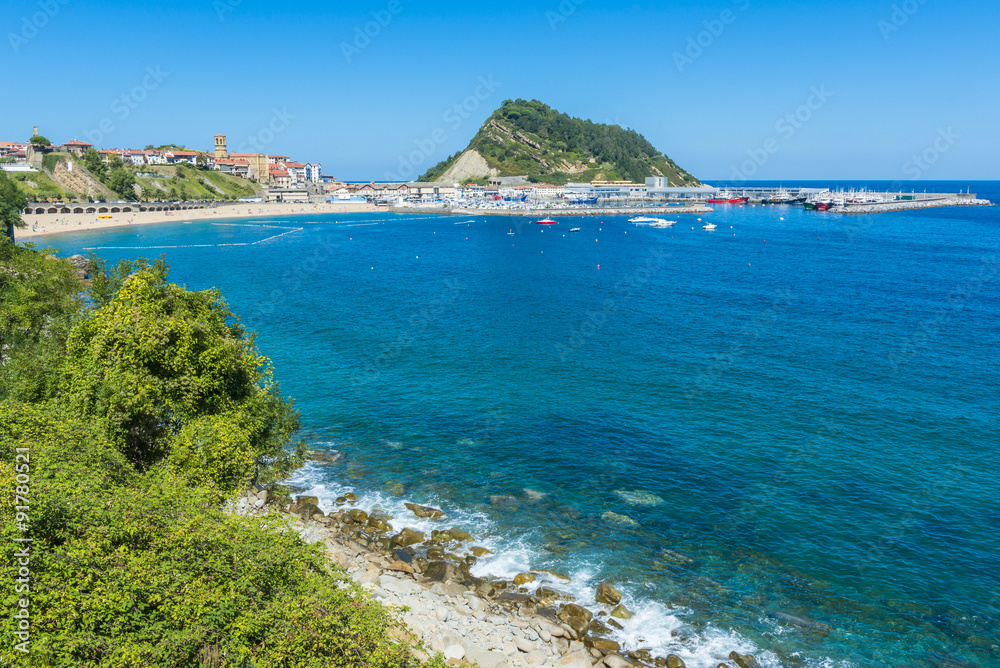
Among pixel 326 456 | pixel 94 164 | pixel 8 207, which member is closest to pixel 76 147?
pixel 94 164

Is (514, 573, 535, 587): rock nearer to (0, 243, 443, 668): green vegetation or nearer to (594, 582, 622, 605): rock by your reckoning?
(594, 582, 622, 605): rock

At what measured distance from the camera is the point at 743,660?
1978 cm

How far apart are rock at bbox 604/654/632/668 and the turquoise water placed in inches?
43.8

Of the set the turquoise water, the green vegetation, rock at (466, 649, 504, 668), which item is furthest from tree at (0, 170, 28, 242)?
rock at (466, 649, 504, 668)

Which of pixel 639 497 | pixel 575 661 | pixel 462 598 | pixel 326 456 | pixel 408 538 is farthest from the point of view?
pixel 326 456

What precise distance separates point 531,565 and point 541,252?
101 meters

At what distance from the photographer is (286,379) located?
45.3 meters

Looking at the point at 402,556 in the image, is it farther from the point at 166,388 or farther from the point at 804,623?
the point at 804,623

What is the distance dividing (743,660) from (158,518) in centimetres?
1829

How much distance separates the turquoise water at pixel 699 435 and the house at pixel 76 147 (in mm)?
136635

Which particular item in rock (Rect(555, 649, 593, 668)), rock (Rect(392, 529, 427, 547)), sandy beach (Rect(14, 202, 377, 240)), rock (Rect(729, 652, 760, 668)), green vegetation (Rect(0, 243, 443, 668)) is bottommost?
rock (Rect(729, 652, 760, 668))

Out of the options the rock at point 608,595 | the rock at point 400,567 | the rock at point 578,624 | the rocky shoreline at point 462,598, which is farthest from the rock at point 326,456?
the rock at point 578,624

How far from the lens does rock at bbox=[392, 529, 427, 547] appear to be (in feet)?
86.0

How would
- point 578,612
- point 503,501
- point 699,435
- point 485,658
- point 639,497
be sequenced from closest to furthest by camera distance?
point 485,658 < point 578,612 < point 503,501 < point 639,497 < point 699,435
